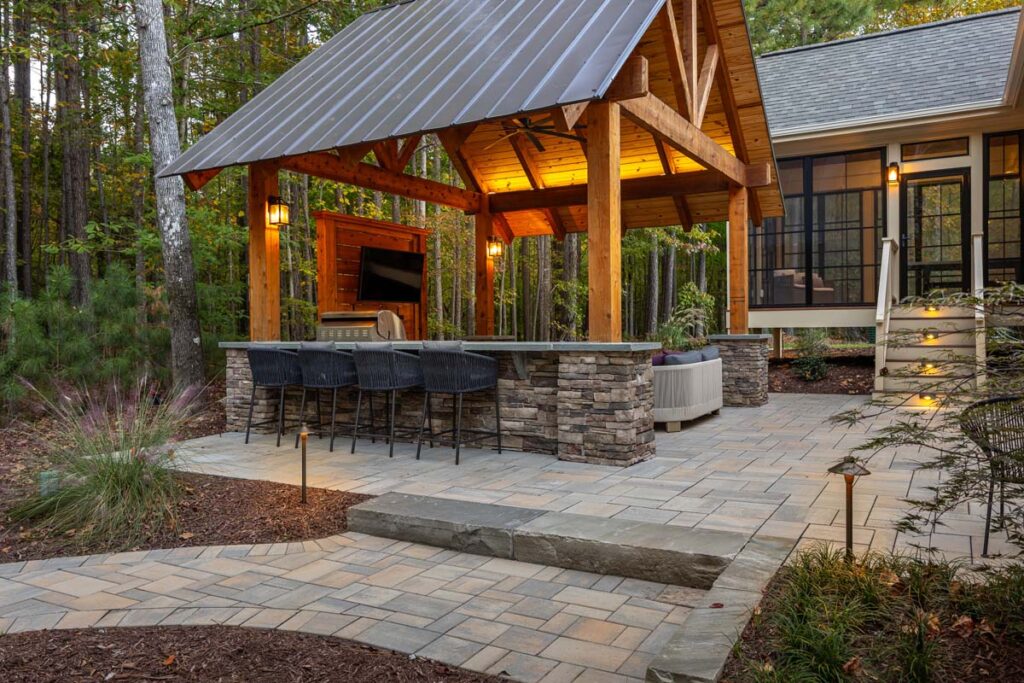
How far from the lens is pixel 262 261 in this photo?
7.60 m

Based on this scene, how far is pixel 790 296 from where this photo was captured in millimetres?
12133

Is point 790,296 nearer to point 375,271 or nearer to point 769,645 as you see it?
point 375,271

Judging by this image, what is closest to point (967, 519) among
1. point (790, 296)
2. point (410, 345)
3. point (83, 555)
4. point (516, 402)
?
point (516, 402)

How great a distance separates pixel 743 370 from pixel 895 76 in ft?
21.2

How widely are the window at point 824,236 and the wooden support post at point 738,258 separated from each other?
111 inches

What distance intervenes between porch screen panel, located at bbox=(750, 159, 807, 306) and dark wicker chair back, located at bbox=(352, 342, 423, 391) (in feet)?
26.4

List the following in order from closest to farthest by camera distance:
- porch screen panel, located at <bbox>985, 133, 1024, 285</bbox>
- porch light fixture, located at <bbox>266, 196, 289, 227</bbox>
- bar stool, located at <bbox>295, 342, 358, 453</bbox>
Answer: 1. bar stool, located at <bbox>295, 342, 358, 453</bbox>
2. porch light fixture, located at <bbox>266, 196, 289, 227</bbox>
3. porch screen panel, located at <bbox>985, 133, 1024, 285</bbox>

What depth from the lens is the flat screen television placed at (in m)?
9.70

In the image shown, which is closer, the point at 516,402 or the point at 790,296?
the point at 516,402

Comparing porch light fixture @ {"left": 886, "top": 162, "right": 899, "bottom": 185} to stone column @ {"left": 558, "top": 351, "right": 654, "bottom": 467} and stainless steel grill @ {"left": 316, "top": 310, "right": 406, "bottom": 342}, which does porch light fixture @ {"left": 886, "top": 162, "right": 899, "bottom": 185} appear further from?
stainless steel grill @ {"left": 316, "top": 310, "right": 406, "bottom": 342}

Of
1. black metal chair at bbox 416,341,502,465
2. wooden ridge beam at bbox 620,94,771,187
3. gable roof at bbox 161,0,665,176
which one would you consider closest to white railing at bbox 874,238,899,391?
wooden ridge beam at bbox 620,94,771,187

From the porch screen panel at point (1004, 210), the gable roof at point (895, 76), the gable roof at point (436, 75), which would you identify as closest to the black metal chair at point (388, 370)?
the gable roof at point (436, 75)

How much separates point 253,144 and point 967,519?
651 cm

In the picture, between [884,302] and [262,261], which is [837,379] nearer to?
[884,302]
